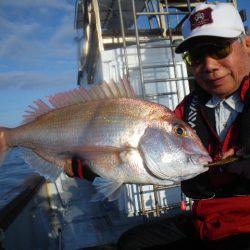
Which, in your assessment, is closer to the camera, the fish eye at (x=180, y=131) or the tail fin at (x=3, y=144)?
the fish eye at (x=180, y=131)

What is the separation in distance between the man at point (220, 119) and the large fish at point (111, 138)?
0.75 ft

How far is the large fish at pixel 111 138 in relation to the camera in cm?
198

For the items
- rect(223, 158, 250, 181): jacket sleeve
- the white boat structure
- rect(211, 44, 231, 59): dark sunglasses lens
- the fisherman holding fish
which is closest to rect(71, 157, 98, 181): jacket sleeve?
the fisherman holding fish

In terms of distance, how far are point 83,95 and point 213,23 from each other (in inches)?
44.9

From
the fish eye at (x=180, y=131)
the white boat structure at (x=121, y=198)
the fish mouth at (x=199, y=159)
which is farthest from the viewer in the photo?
the white boat structure at (x=121, y=198)

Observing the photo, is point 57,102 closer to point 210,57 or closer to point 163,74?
point 210,57

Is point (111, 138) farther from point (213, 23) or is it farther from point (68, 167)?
point (213, 23)

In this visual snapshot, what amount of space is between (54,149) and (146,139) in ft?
2.47

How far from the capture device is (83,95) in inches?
90.0

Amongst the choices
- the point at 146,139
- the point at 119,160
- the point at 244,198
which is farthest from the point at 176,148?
the point at 244,198

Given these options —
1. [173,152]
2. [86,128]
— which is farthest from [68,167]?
[173,152]

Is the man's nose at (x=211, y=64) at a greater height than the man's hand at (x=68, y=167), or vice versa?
the man's nose at (x=211, y=64)

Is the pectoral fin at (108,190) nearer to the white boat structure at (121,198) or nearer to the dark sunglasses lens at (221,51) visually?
the dark sunglasses lens at (221,51)

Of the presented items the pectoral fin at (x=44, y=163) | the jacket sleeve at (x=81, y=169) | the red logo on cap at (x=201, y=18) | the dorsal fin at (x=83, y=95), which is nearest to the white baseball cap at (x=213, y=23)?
the red logo on cap at (x=201, y=18)
